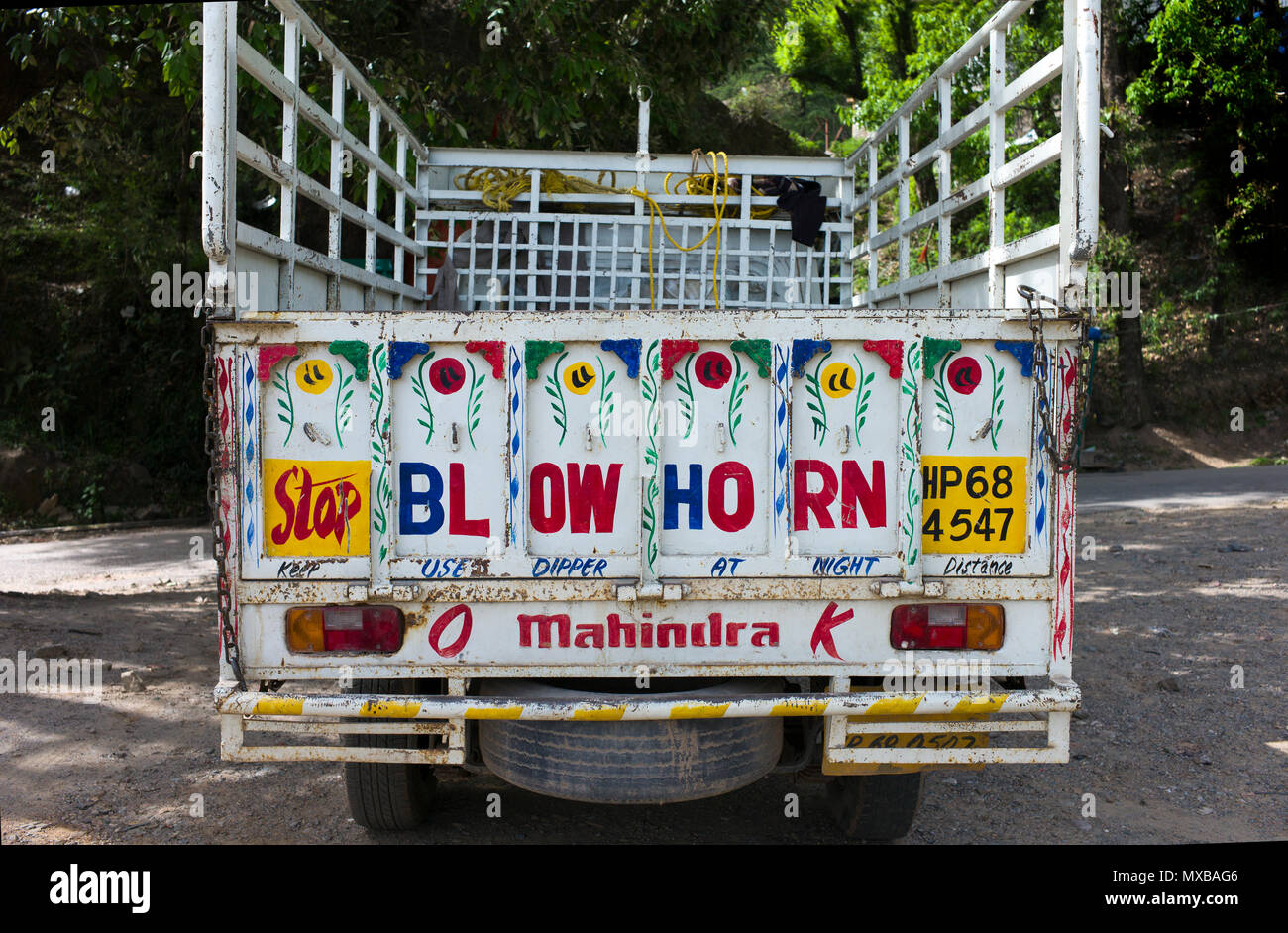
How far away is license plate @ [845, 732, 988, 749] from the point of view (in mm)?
2982

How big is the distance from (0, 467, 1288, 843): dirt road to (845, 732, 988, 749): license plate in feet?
3.17

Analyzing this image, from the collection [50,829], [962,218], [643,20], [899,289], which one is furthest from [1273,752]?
[962,218]

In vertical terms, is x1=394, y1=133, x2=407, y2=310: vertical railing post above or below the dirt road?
above

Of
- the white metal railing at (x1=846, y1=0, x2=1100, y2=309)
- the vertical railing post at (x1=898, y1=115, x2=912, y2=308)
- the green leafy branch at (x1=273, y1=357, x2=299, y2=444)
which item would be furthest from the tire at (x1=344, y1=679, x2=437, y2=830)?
the vertical railing post at (x1=898, y1=115, x2=912, y2=308)

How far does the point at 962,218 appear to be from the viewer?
1858 cm

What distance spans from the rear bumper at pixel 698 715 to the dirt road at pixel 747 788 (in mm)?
754

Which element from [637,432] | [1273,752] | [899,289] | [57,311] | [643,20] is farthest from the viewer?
[57,311]

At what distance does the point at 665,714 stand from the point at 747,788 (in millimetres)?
1736

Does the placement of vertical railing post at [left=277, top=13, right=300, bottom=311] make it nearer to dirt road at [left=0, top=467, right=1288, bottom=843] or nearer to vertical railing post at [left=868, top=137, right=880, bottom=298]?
dirt road at [left=0, top=467, right=1288, bottom=843]

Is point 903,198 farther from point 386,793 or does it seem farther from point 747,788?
point 386,793

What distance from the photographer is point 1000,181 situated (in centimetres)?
391

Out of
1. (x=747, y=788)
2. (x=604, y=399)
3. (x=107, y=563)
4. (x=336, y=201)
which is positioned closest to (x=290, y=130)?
(x=336, y=201)

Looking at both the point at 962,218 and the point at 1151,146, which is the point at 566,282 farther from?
the point at 1151,146
